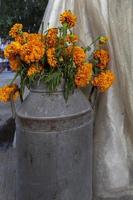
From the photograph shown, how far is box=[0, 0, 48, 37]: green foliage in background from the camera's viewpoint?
5238 millimetres

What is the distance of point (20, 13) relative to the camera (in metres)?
5.33

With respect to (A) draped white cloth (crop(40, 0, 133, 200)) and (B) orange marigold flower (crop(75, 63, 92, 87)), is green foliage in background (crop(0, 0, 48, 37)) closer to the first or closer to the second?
(A) draped white cloth (crop(40, 0, 133, 200))

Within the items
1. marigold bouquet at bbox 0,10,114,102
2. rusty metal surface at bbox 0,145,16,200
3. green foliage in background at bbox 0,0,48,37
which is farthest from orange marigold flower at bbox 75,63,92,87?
green foliage in background at bbox 0,0,48,37

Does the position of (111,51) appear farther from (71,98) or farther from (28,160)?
(28,160)

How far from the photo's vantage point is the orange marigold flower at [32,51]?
3.09 m

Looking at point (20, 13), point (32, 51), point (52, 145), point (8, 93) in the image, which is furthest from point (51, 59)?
point (20, 13)

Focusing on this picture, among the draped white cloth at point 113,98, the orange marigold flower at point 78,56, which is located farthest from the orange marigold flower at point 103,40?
the orange marigold flower at point 78,56

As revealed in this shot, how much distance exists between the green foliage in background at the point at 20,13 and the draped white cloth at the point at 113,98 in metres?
1.18

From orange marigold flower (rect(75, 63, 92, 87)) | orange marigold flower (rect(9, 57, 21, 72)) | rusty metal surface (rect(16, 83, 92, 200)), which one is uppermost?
orange marigold flower (rect(9, 57, 21, 72))

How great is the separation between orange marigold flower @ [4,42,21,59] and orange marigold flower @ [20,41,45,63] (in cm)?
5

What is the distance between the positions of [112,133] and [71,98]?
35.1 inches

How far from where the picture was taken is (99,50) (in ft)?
12.0

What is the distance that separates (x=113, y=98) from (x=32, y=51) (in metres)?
1.20

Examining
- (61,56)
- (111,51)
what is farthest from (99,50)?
(61,56)
